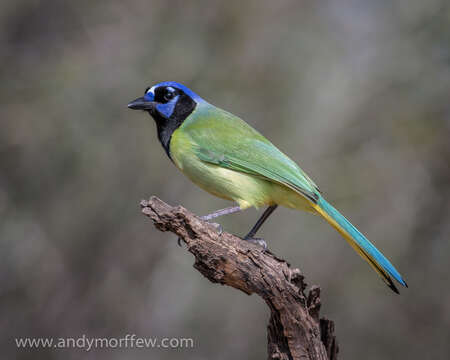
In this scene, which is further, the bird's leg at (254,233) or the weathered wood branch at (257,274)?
the bird's leg at (254,233)

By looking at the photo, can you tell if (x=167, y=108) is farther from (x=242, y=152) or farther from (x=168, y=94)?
(x=242, y=152)

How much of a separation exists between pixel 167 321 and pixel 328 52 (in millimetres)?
4348

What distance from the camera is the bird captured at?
4.26 meters

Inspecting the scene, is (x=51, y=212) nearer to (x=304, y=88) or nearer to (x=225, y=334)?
(x=225, y=334)

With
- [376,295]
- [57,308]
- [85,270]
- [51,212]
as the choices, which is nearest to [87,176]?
[51,212]

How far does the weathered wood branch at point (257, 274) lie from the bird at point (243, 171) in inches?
Result: 19.3

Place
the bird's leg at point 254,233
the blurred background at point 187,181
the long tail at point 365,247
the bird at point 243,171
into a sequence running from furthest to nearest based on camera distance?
the blurred background at point 187,181 → the bird's leg at point 254,233 → the bird at point 243,171 → the long tail at point 365,247

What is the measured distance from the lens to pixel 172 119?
195 inches

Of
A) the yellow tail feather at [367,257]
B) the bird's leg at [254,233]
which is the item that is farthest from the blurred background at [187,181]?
the yellow tail feather at [367,257]

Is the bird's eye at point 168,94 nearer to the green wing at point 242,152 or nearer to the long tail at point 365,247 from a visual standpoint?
the green wing at point 242,152

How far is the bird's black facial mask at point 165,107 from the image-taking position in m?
4.93

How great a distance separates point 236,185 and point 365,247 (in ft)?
3.45

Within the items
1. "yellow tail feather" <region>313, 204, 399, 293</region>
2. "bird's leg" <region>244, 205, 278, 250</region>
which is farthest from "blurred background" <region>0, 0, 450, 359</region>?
"yellow tail feather" <region>313, 204, 399, 293</region>

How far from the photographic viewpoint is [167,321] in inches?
308
